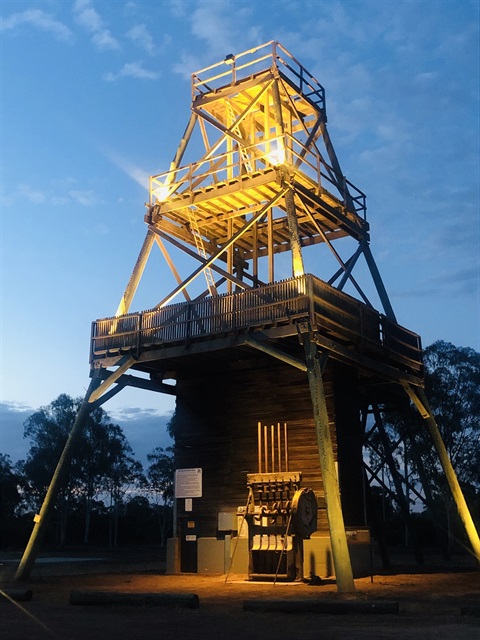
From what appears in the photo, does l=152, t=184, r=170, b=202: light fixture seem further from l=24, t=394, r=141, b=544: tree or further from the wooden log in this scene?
l=24, t=394, r=141, b=544: tree

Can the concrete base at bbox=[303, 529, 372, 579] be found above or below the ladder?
below

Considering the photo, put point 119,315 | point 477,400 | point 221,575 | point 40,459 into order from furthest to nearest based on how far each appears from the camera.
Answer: point 40,459
point 477,400
point 119,315
point 221,575

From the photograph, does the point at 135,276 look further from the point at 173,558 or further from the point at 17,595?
the point at 17,595

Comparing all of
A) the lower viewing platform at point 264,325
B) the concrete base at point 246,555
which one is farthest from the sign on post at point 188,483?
the lower viewing platform at point 264,325

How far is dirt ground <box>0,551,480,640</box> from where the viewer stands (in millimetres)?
10307

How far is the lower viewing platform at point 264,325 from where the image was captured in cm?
1983

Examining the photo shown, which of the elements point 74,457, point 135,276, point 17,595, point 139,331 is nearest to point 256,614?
point 17,595

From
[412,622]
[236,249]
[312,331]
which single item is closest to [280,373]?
[312,331]

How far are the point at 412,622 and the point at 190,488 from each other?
13.6 m

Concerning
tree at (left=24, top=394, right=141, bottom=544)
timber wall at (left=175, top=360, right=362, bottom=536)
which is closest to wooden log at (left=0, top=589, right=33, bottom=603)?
timber wall at (left=175, top=360, right=362, bottom=536)

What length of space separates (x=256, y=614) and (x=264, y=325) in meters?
9.31

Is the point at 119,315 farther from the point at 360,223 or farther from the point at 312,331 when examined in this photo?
the point at 360,223

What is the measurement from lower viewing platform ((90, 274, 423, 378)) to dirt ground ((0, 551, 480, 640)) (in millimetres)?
6768

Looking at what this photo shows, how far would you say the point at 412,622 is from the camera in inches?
452
